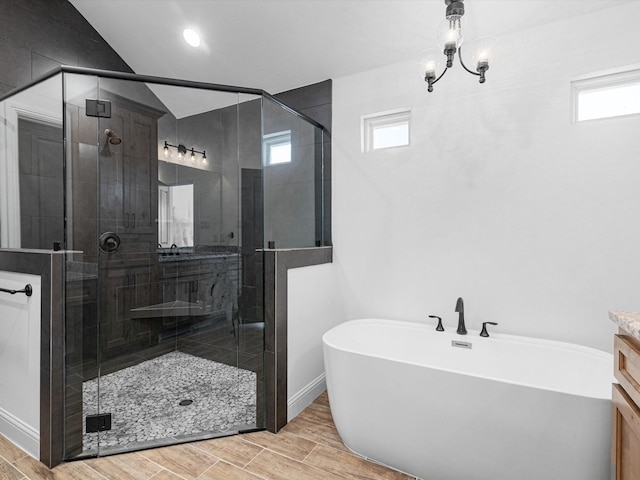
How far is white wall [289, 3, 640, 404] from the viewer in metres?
1.85

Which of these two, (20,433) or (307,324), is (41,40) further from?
(307,324)

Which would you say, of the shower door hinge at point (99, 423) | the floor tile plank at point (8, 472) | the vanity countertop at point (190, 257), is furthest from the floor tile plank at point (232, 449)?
the vanity countertop at point (190, 257)

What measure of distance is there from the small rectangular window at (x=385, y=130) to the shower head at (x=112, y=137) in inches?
69.4

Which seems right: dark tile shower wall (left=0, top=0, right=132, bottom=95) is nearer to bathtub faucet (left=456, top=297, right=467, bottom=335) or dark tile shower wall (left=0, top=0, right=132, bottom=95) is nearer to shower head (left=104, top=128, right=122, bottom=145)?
shower head (left=104, top=128, right=122, bottom=145)

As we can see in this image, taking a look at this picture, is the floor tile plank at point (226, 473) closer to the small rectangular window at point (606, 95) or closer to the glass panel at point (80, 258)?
the glass panel at point (80, 258)

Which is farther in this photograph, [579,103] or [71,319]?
[579,103]

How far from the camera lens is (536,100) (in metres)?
2.01

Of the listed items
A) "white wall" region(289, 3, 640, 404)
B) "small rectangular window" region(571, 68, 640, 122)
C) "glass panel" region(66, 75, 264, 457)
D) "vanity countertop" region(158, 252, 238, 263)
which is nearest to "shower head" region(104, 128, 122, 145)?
"glass panel" region(66, 75, 264, 457)

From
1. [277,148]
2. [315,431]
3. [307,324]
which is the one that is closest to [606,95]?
[277,148]

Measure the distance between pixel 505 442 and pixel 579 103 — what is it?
78.8 inches

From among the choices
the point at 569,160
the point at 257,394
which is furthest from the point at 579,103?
the point at 257,394

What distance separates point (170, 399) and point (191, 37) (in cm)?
283

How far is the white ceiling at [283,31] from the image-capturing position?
2033 millimetres

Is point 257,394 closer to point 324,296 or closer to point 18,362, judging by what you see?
point 324,296
